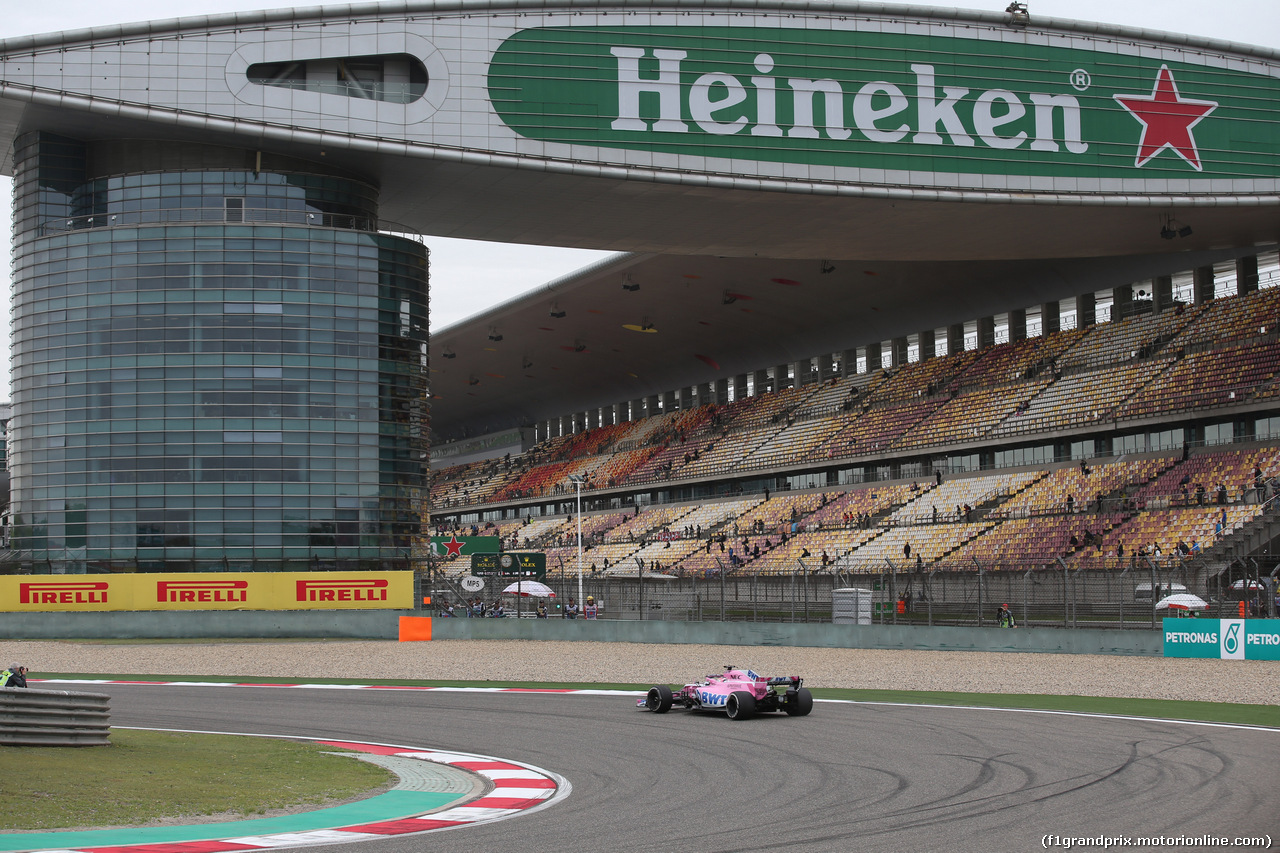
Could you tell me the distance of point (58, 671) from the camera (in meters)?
26.8

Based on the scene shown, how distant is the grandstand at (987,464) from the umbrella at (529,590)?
28.6 ft

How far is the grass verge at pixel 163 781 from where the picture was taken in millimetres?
9078

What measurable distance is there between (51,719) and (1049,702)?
13608mm

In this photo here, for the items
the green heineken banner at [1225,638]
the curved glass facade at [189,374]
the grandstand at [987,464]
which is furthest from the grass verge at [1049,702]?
the grandstand at [987,464]

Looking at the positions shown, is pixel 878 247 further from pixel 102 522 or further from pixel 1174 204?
pixel 102 522

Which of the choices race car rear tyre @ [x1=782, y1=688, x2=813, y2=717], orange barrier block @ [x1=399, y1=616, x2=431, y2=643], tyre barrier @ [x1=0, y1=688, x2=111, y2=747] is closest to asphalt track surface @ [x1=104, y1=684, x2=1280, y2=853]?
race car rear tyre @ [x1=782, y1=688, x2=813, y2=717]

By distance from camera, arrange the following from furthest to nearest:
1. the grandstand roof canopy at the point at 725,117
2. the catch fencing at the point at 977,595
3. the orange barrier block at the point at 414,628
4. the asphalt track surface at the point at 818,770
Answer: the grandstand roof canopy at the point at 725,117
the orange barrier block at the point at 414,628
the catch fencing at the point at 977,595
the asphalt track surface at the point at 818,770

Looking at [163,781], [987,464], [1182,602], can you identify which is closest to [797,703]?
[163,781]

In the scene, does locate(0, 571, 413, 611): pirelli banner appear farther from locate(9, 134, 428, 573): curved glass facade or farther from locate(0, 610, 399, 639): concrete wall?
locate(0, 610, 399, 639): concrete wall

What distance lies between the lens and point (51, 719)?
1197cm

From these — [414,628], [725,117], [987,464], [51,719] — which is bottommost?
[414,628]

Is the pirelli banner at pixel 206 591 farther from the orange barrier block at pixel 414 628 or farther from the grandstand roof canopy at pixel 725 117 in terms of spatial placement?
the grandstand roof canopy at pixel 725 117

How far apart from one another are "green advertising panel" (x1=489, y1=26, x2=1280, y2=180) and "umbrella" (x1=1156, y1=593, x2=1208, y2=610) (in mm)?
17014

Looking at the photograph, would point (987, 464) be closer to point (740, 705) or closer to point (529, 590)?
point (529, 590)
